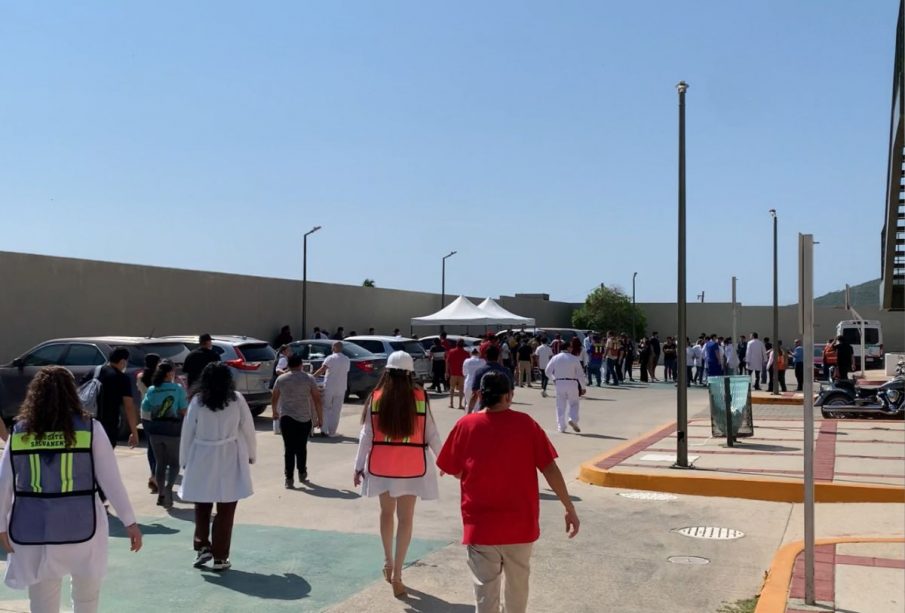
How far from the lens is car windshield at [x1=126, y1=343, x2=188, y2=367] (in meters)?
16.0

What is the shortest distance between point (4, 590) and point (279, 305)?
101 feet

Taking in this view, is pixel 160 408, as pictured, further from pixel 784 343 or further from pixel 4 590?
pixel 784 343

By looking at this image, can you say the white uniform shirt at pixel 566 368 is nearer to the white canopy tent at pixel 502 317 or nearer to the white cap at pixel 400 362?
the white cap at pixel 400 362

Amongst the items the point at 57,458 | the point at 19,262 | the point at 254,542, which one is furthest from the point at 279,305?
the point at 57,458

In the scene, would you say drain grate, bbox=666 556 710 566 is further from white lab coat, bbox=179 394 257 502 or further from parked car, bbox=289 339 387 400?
parked car, bbox=289 339 387 400

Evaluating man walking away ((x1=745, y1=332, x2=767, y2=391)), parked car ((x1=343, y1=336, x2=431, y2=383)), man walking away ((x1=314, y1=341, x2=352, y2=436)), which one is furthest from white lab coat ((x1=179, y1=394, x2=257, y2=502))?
man walking away ((x1=745, y1=332, x2=767, y2=391))

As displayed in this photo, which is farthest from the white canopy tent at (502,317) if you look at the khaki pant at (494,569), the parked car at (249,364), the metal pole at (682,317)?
the khaki pant at (494,569)

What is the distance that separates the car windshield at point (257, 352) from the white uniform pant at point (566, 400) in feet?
18.4

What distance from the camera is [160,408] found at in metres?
9.91

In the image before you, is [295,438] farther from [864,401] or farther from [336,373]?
[864,401]

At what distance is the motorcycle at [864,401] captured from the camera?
19406mm

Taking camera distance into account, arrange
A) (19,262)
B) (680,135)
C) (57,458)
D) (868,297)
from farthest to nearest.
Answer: (868,297) < (19,262) < (680,135) < (57,458)

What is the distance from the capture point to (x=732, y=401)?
15.2 m

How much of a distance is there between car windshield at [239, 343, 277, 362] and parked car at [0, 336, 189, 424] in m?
1.64
